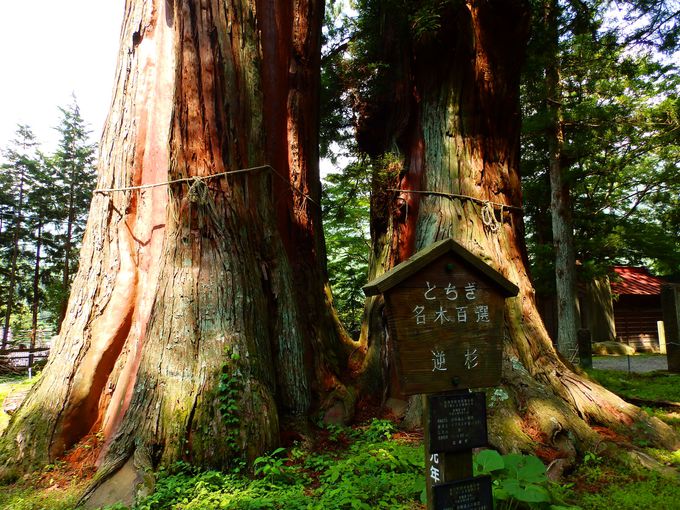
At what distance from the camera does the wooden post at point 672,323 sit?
9633 millimetres

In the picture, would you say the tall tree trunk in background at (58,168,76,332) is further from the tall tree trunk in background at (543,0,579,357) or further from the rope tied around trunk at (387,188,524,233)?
the rope tied around trunk at (387,188,524,233)

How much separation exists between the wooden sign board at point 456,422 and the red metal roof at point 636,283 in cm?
2100

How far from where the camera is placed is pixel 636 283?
21562mm

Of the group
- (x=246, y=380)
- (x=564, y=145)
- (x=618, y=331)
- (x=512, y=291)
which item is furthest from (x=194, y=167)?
(x=618, y=331)

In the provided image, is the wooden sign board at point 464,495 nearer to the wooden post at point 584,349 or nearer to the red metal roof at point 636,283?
the wooden post at point 584,349

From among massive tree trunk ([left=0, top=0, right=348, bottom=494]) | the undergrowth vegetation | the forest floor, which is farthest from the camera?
the undergrowth vegetation

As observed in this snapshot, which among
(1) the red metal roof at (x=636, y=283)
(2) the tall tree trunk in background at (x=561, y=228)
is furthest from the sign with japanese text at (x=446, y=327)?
(1) the red metal roof at (x=636, y=283)

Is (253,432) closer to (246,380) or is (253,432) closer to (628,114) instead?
(246,380)

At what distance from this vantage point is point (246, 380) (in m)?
3.93

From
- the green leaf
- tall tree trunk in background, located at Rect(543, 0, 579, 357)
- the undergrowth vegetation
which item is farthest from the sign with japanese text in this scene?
tall tree trunk in background, located at Rect(543, 0, 579, 357)

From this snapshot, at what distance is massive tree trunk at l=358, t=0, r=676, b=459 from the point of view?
498 centimetres

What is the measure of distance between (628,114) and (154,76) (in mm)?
12268

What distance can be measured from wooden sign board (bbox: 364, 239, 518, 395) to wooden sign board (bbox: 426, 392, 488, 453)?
7 centimetres

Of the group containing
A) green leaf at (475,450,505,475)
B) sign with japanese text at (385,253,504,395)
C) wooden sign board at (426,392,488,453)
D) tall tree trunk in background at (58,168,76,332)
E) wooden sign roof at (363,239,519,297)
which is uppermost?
tall tree trunk in background at (58,168,76,332)
